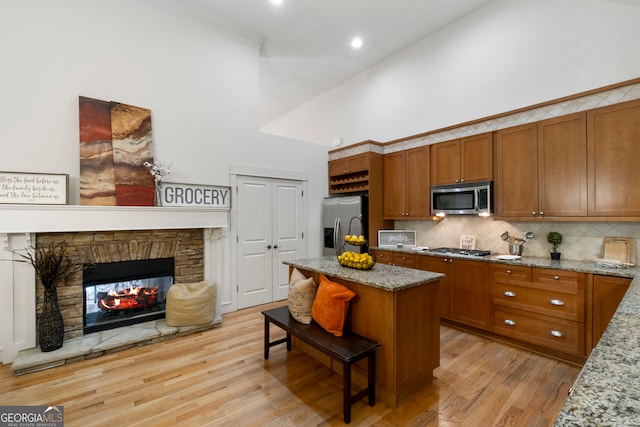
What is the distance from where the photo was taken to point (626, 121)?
2.68m

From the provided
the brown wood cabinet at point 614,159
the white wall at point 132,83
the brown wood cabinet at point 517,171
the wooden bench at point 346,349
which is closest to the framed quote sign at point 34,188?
the white wall at point 132,83

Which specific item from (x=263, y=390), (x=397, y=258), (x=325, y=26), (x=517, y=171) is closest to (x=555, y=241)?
(x=517, y=171)

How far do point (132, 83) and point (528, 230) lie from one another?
519cm

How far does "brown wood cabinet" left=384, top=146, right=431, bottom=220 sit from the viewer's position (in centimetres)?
429

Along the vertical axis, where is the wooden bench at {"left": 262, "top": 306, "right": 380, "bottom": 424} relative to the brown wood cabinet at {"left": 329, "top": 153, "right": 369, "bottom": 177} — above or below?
below

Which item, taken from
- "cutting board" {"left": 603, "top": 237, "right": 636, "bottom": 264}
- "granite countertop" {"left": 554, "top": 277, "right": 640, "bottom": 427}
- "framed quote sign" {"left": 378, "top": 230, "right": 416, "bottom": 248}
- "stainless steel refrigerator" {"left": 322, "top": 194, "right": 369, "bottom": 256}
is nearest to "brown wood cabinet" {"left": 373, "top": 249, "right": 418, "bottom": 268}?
"framed quote sign" {"left": 378, "top": 230, "right": 416, "bottom": 248}

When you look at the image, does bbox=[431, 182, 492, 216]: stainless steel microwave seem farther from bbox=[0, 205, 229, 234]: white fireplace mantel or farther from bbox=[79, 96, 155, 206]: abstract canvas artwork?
bbox=[79, 96, 155, 206]: abstract canvas artwork

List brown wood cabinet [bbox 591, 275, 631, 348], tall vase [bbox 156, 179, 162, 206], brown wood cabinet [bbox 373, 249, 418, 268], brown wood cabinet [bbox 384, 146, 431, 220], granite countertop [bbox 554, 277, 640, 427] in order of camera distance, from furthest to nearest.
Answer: brown wood cabinet [bbox 384, 146, 431, 220], brown wood cabinet [bbox 373, 249, 418, 268], tall vase [bbox 156, 179, 162, 206], brown wood cabinet [bbox 591, 275, 631, 348], granite countertop [bbox 554, 277, 640, 427]

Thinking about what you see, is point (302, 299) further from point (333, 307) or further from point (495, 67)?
point (495, 67)

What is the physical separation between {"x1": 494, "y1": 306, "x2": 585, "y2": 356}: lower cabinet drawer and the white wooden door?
3.05m

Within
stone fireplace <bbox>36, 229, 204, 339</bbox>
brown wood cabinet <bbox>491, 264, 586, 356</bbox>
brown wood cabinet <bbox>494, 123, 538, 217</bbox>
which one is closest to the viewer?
brown wood cabinet <bbox>491, 264, 586, 356</bbox>

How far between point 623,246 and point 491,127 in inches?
71.9

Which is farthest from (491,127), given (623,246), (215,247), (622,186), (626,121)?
(215,247)

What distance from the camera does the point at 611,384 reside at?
0.84 metres
